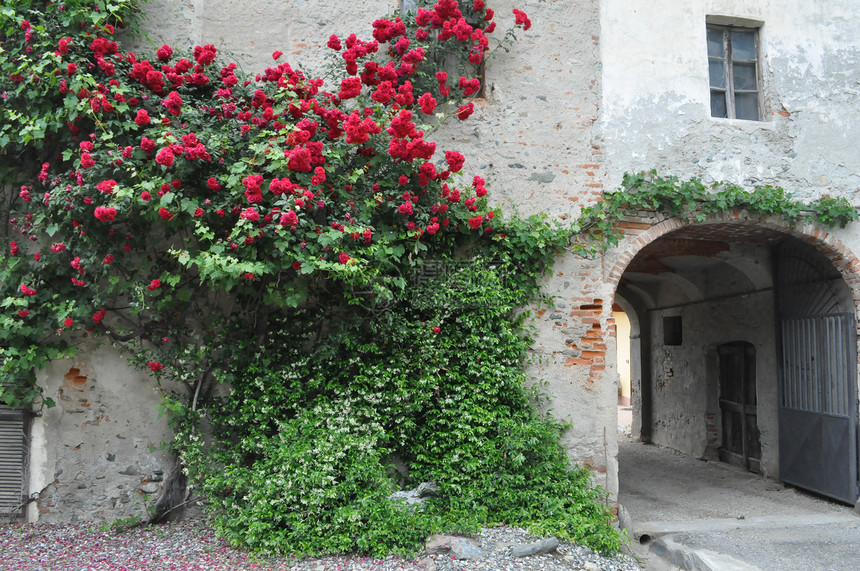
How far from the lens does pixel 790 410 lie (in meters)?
7.08

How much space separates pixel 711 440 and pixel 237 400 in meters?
7.23

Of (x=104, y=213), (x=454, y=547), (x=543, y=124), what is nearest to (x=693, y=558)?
(x=454, y=547)

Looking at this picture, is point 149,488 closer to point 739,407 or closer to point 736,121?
point 736,121

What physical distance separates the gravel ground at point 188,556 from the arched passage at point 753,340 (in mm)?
2580

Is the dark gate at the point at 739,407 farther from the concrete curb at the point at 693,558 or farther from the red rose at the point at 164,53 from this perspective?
the red rose at the point at 164,53

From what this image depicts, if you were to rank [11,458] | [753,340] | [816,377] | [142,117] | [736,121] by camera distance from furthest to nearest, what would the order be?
1. [753,340]
2. [816,377]
3. [736,121]
4. [11,458]
5. [142,117]

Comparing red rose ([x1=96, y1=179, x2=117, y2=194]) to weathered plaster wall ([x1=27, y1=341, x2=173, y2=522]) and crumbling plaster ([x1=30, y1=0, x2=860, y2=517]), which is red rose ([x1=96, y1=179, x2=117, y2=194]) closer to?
weathered plaster wall ([x1=27, y1=341, x2=173, y2=522])

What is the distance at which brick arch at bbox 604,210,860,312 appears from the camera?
5.73 meters

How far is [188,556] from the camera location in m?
4.33

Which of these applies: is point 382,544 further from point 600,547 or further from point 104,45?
point 104,45

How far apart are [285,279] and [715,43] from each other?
4985mm

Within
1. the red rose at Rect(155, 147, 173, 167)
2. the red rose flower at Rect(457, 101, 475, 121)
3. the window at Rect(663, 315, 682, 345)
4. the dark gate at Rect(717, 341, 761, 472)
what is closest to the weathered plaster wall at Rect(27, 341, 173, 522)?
the red rose at Rect(155, 147, 173, 167)

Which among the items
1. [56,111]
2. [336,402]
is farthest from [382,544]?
[56,111]

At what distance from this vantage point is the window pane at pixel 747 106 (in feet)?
20.5
